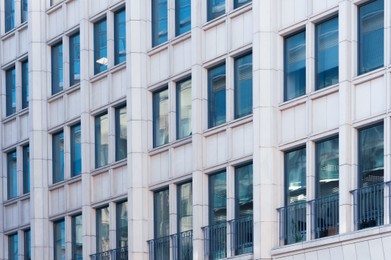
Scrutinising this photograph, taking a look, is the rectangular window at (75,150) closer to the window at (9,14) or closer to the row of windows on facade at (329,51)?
the window at (9,14)

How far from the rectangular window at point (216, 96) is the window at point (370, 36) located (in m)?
6.83

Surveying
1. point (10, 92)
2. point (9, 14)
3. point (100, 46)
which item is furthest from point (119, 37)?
point (9, 14)

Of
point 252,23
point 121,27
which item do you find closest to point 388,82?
point 252,23

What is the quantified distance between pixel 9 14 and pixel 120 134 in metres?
11.0

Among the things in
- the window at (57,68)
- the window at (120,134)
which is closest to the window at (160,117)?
the window at (120,134)

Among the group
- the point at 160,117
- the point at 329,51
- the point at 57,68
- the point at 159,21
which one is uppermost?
the point at 159,21

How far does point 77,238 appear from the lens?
53719 millimetres

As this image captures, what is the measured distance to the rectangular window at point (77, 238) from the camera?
53406 mm

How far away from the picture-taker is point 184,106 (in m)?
48.4

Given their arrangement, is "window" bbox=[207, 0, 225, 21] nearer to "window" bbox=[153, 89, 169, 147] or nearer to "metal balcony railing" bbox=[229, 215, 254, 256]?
"window" bbox=[153, 89, 169, 147]

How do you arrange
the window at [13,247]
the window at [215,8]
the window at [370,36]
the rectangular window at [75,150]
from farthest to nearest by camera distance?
the window at [13,247]
the rectangular window at [75,150]
the window at [215,8]
the window at [370,36]

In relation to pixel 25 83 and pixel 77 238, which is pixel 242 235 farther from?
pixel 25 83

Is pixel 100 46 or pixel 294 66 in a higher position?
pixel 100 46

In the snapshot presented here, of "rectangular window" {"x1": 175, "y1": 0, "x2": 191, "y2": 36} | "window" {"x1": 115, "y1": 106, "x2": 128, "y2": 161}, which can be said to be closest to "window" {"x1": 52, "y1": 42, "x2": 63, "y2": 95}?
"window" {"x1": 115, "y1": 106, "x2": 128, "y2": 161}
